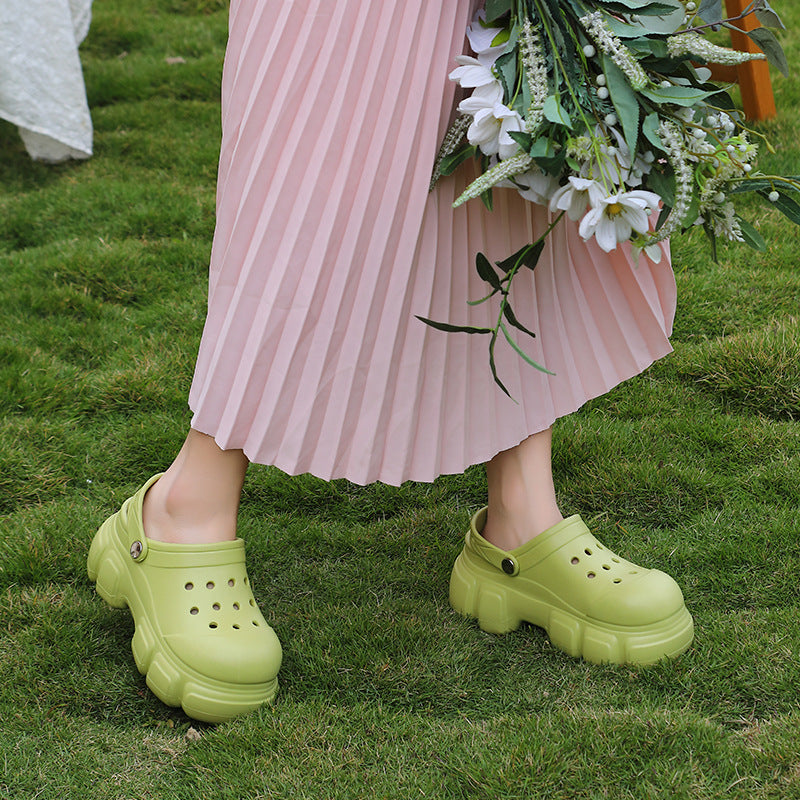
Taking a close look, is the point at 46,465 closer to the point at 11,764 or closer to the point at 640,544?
the point at 11,764

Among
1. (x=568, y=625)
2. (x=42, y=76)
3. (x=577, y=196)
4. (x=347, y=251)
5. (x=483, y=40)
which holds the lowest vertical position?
(x=42, y=76)

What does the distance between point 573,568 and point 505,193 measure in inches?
19.1

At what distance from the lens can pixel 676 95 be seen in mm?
1092

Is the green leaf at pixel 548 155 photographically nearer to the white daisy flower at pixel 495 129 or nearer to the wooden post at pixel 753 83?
the white daisy flower at pixel 495 129

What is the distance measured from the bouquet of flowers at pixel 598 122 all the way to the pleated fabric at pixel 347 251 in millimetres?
67

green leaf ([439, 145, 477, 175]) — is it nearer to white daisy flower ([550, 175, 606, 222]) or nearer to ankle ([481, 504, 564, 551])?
white daisy flower ([550, 175, 606, 222])

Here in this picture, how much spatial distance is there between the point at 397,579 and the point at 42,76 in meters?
2.31

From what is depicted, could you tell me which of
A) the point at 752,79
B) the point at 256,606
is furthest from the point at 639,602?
the point at 752,79

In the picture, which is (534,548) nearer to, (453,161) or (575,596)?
(575,596)

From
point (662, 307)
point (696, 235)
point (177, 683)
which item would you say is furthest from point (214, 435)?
point (696, 235)

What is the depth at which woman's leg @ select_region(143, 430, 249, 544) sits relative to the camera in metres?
1.28

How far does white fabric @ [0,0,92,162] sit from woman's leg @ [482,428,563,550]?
7.37ft

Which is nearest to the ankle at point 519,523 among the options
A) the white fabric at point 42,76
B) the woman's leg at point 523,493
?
the woman's leg at point 523,493

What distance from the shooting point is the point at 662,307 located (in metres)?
1.42
